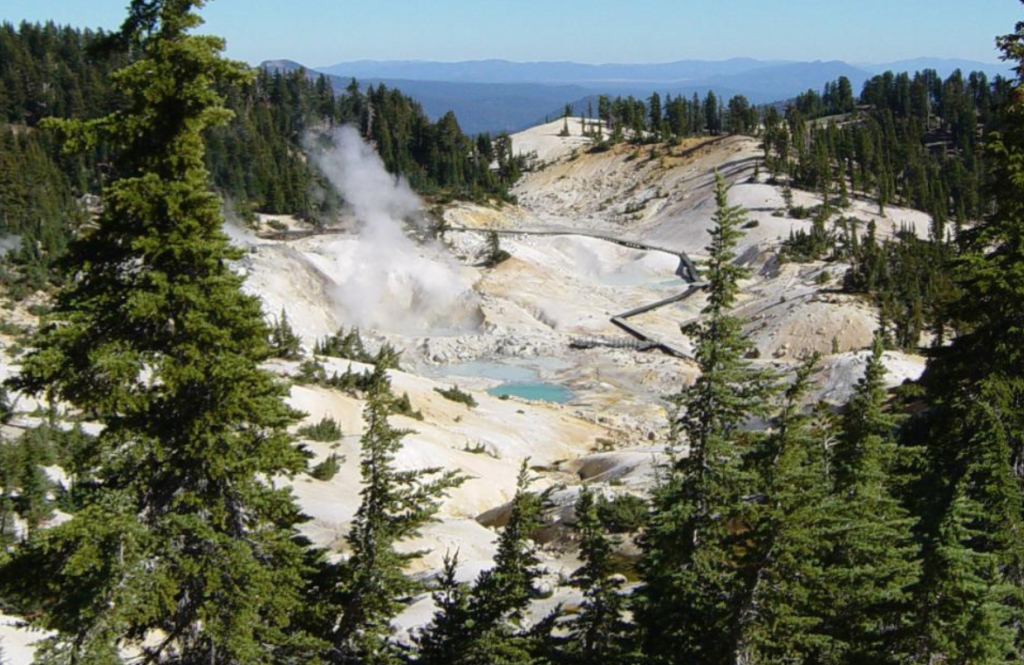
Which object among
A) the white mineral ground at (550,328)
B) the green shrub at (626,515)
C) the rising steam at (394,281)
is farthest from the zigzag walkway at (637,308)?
the green shrub at (626,515)

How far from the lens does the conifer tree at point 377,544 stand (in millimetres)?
13055

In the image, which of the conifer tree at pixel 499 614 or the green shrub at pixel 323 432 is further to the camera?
the green shrub at pixel 323 432

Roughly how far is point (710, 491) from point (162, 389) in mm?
7630

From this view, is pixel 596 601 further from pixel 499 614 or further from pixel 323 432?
pixel 323 432

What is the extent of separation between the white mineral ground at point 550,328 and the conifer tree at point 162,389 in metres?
2.18

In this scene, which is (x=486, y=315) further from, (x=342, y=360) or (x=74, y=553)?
(x=74, y=553)

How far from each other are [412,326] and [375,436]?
2233 inches

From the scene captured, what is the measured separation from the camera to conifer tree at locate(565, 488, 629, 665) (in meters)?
14.2

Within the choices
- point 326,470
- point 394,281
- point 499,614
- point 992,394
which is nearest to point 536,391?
point 394,281

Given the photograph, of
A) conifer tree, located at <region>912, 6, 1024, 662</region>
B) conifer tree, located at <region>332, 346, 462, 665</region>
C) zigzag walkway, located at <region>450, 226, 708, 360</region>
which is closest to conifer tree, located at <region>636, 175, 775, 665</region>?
conifer tree, located at <region>912, 6, 1024, 662</region>

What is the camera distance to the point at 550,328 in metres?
70.6

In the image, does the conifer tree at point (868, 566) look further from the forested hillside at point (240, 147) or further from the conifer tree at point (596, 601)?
the forested hillside at point (240, 147)

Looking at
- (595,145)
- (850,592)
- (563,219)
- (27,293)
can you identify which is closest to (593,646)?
(850,592)

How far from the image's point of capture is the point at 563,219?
117500 millimetres
